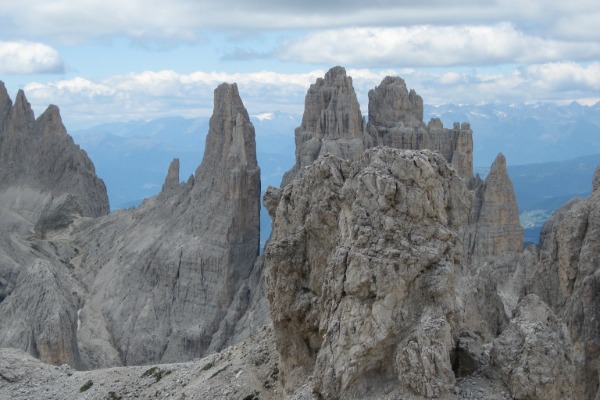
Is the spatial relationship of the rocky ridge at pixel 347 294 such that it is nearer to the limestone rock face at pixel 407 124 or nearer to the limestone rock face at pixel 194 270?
the limestone rock face at pixel 194 270

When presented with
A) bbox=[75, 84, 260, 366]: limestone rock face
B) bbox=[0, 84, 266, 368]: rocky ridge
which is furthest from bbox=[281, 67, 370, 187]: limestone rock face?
bbox=[0, 84, 266, 368]: rocky ridge

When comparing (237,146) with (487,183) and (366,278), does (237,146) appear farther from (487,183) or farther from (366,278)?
(366,278)

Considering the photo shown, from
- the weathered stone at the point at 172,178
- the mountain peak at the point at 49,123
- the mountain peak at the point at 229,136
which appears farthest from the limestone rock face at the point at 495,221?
the mountain peak at the point at 49,123

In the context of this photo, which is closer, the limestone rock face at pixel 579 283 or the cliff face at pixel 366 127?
the limestone rock face at pixel 579 283

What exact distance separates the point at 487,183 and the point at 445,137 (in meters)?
7.96

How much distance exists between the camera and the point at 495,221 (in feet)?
291

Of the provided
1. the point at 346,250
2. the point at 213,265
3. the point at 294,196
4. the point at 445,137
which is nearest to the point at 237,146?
the point at 213,265

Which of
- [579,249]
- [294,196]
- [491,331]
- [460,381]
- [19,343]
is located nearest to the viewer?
[460,381]

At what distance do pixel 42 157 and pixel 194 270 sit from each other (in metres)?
48.0

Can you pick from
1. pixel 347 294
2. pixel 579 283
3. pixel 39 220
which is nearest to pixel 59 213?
pixel 39 220

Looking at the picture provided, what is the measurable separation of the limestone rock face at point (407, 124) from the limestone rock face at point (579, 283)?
4434 centimetres

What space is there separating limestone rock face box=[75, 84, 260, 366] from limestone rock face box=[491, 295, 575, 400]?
55.9 m

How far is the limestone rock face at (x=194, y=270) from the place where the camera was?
8312cm

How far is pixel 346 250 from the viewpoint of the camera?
26453mm
